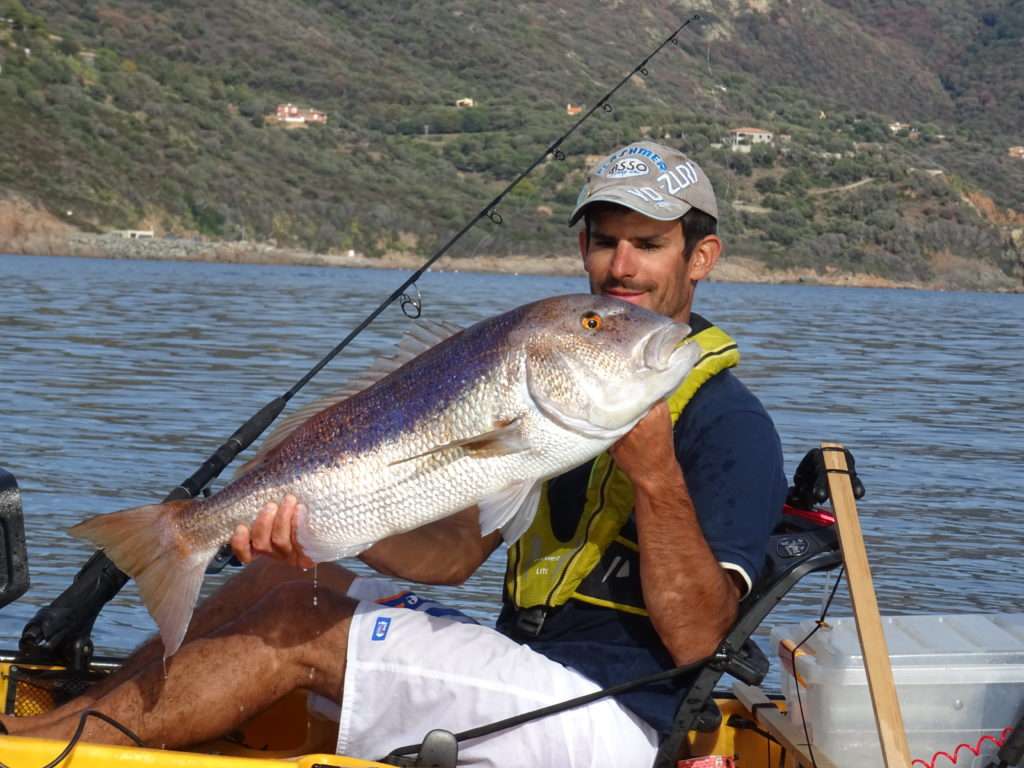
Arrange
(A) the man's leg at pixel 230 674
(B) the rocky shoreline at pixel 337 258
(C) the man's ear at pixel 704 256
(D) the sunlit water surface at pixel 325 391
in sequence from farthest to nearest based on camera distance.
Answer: (B) the rocky shoreline at pixel 337 258
(D) the sunlit water surface at pixel 325 391
(C) the man's ear at pixel 704 256
(A) the man's leg at pixel 230 674

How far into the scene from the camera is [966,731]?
11.2ft

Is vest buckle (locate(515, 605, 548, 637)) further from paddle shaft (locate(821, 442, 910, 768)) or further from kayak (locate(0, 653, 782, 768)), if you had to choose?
paddle shaft (locate(821, 442, 910, 768))

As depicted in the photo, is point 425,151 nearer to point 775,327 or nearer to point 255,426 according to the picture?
point 775,327

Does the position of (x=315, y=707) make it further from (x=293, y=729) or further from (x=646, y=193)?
(x=646, y=193)

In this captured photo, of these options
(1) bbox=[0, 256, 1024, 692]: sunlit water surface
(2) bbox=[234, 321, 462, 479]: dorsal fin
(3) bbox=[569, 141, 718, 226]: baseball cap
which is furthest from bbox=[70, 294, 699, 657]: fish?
(1) bbox=[0, 256, 1024, 692]: sunlit water surface

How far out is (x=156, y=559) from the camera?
9.88ft

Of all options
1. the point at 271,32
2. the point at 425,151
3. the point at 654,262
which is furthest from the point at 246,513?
the point at 271,32

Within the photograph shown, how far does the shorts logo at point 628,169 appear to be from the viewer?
345cm

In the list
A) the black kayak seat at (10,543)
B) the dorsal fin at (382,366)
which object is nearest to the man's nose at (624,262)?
the dorsal fin at (382,366)

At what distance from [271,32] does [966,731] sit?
97.9 meters

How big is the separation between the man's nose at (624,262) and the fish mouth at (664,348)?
620mm

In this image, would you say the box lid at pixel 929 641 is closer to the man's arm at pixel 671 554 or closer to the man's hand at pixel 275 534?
the man's arm at pixel 671 554

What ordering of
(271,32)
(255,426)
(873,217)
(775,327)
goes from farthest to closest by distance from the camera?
(271,32), (873,217), (775,327), (255,426)

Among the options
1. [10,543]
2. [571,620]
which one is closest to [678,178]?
[571,620]
